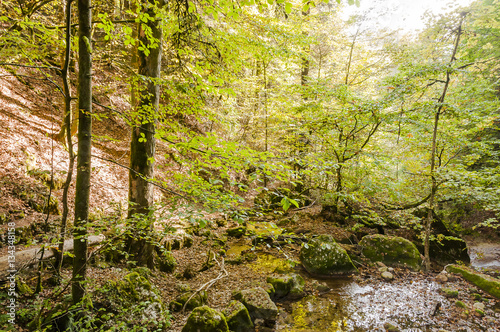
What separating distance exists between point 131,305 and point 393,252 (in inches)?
335

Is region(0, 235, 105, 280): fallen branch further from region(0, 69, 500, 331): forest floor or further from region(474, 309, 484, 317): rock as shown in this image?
region(474, 309, 484, 317): rock

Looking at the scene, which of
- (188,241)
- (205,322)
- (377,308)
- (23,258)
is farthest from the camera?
(188,241)

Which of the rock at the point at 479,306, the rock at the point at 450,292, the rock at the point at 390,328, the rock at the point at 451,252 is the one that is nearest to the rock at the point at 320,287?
the rock at the point at 390,328

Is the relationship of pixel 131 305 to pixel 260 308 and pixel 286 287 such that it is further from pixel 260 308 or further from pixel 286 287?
pixel 286 287

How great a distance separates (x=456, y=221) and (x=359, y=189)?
8.32m

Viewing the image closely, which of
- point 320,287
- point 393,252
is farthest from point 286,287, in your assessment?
point 393,252

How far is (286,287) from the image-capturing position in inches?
241

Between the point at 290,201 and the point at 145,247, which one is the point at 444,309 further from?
the point at 145,247

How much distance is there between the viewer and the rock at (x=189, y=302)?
188 inches

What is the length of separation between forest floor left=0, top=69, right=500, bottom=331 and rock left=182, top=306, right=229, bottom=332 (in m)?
0.46

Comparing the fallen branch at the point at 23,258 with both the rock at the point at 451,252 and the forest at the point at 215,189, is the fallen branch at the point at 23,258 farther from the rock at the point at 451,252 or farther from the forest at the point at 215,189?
the rock at the point at 451,252

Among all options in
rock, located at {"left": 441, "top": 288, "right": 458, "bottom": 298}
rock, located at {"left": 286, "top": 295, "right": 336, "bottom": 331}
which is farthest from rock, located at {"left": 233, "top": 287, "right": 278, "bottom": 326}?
rock, located at {"left": 441, "top": 288, "right": 458, "bottom": 298}

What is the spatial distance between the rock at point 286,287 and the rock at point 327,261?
55.9 inches

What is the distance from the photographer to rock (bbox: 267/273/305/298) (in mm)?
6070
